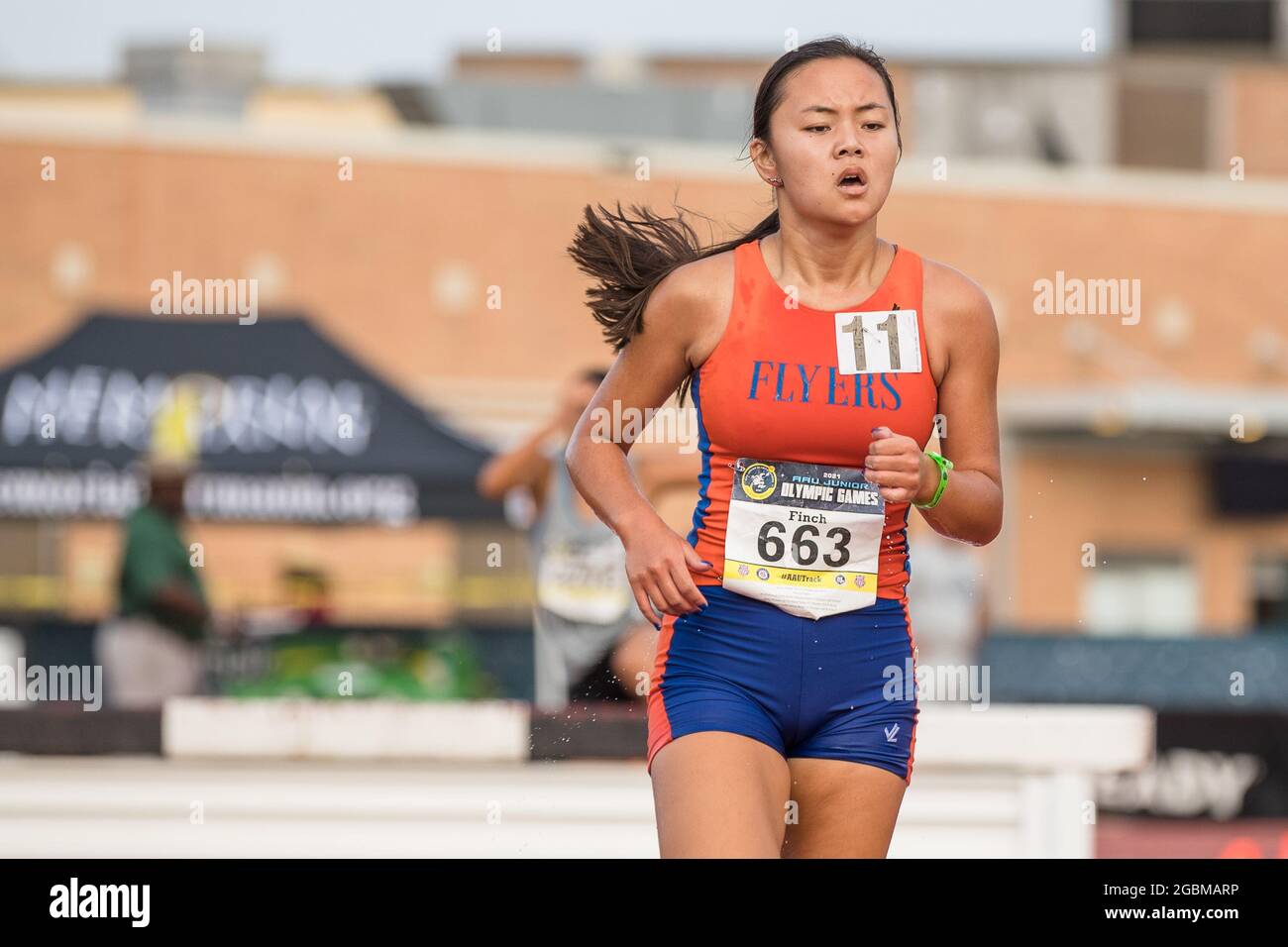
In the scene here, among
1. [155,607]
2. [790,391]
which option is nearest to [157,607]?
[155,607]

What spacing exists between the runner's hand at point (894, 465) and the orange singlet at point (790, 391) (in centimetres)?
17

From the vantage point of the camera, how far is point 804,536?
3375 mm

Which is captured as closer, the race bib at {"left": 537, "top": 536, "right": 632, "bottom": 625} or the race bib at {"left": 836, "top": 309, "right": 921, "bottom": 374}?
the race bib at {"left": 836, "top": 309, "right": 921, "bottom": 374}

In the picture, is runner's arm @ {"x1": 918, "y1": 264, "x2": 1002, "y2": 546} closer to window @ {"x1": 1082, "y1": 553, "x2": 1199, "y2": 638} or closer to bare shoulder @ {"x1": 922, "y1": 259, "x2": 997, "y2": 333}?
bare shoulder @ {"x1": 922, "y1": 259, "x2": 997, "y2": 333}

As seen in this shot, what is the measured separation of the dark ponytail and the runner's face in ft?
0.17

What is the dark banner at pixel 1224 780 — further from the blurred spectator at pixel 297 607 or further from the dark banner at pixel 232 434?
the blurred spectator at pixel 297 607

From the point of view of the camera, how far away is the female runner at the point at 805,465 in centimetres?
331

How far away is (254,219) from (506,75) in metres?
6.39

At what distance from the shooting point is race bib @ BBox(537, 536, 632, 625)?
22.6 ft

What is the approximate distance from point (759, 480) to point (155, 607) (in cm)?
568

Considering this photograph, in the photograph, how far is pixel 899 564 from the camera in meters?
3.51

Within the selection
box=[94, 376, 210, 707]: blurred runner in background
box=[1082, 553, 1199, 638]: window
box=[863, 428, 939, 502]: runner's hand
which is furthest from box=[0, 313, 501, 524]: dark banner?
box=[1082, 553, 1199, 638]: window

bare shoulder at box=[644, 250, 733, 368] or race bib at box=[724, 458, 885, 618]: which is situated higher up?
bare shoulder at box=[644, 250, 733, 368]
